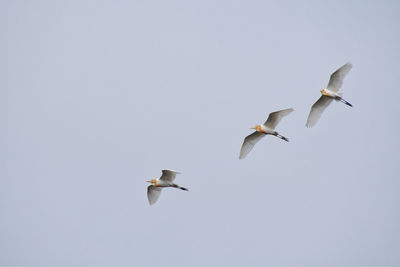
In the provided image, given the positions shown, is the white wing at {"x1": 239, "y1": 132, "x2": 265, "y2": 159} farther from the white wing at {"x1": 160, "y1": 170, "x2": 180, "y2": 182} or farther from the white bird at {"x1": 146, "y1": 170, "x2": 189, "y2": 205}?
the white wing at {"x1": 160, "y1": 170, "x2": 180, "y2": 182}

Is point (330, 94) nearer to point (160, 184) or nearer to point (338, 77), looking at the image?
point (338, 77)

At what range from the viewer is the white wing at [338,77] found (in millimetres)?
48719

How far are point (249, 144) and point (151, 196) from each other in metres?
7.45

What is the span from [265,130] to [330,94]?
4.77 metres

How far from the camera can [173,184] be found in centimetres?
5138

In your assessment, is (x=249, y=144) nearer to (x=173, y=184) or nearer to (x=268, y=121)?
(x=268, y=121)

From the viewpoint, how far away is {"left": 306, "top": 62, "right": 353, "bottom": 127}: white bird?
49159 mm

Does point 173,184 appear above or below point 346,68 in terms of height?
below

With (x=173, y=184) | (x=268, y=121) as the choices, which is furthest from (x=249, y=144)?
(x=173, y=184)

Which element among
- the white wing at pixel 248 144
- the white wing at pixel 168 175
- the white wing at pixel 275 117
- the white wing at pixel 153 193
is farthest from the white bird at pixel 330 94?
the white wing at pixel 153 193

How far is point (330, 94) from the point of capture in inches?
1984

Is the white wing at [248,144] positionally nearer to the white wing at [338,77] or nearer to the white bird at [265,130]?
the white bird at [265,130]

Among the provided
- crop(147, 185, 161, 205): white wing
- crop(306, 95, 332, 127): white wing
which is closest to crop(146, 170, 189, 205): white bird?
crop(147, 185, 161, 205): white wing

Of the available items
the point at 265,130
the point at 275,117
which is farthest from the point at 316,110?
the point at 265,130
